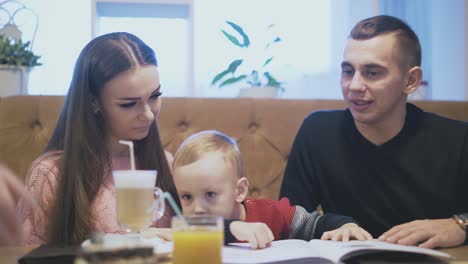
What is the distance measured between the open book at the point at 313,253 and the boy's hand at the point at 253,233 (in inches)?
0.8

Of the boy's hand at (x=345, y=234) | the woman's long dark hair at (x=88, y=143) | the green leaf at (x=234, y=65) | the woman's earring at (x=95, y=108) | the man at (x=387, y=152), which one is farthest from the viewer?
the green leaf at (x=234, y=65)

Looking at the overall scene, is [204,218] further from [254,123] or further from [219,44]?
[219,44]

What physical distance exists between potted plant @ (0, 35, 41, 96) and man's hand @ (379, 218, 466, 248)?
2.02m

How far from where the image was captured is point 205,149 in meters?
1.71

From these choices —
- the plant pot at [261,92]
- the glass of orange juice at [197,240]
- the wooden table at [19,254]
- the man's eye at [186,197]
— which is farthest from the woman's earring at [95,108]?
the plant pot at [261,92]

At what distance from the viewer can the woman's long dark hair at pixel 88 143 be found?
5.74 ft

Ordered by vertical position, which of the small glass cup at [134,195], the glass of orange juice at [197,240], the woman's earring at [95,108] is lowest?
the glass of orange juice at [197,240]

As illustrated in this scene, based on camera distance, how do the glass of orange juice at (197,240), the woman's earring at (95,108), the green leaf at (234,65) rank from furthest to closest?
the green leaf at (234,65) → the woman's earring at (95,108) → the glass of orange juice at (197,240)

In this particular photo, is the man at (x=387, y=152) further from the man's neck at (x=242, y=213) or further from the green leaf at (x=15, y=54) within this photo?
the green leaf at (x=15, y=54)

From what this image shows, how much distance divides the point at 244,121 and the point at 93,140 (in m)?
0.92

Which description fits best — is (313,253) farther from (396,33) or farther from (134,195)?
(396,33)

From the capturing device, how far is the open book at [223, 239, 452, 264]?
1160 millimetres

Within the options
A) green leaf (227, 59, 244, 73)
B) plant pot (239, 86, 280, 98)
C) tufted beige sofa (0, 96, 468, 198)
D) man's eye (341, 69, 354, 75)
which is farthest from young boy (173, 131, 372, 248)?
green leaf (227, 59, 244, 73)

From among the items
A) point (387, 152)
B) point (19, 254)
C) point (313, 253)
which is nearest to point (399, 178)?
point (387, 152)
